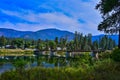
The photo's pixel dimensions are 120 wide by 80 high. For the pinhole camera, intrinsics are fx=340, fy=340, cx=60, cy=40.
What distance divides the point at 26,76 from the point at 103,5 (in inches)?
901

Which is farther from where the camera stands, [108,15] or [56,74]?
[108,15]

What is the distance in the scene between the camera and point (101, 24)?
42.3 meters

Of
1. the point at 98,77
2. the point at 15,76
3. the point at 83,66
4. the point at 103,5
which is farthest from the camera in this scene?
the point at 103,5

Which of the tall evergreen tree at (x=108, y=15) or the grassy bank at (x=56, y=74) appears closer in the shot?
the grassy bank at (x=56, y=74)

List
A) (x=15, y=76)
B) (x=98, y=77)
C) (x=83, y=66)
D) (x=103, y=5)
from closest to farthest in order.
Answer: (x=15, y=76)
(x=98, y=77)
(x=83, y=66)
(x=103, y=5)

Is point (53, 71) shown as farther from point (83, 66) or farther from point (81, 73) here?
point (83, 66)

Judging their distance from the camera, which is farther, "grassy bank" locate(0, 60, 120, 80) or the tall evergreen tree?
the tall evergreen tree

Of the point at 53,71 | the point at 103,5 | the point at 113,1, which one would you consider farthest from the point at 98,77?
the point at 103,5

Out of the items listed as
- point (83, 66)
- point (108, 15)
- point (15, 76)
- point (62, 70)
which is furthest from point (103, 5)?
Result: point (15, 76)

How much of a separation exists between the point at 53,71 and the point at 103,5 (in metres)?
21.4

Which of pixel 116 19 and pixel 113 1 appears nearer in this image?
pixel 113 1

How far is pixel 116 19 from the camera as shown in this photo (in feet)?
131

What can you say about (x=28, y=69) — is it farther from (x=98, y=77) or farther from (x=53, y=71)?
(x=98, y=77)

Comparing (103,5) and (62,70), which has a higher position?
(103,5)
